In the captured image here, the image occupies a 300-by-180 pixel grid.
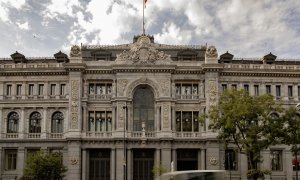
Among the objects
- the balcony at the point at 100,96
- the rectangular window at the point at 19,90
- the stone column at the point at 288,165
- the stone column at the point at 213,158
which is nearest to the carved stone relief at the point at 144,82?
the balcony at the point at 100,96

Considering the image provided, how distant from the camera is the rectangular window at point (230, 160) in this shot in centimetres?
7694

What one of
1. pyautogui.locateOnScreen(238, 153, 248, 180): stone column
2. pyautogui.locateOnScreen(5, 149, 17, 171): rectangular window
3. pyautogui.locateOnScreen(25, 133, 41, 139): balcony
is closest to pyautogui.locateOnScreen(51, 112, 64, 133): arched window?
pyautogui.locateOnScreen(25, 133, 41, 139): balcony

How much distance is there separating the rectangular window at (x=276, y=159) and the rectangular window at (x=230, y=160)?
5.77m

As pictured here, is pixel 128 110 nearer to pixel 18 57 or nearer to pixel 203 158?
pixel 203 158

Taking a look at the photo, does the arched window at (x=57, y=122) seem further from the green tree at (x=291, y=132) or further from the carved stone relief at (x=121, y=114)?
the green tree at (x=291, y=132)

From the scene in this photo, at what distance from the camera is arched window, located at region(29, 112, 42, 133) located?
78.6 m

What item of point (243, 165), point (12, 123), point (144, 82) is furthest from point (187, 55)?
point (12, 123)

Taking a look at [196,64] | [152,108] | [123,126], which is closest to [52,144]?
[123,126]

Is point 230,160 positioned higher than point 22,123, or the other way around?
point 22,123

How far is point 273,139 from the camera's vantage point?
61156 millimetres

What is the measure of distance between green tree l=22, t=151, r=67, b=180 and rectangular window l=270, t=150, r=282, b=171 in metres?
31.8

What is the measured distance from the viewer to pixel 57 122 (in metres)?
78.6

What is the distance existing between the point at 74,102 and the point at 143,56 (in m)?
12.7

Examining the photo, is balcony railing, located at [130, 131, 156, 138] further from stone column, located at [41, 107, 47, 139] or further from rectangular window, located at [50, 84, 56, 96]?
rectangular window, located at [50, 84, 56, 96]
